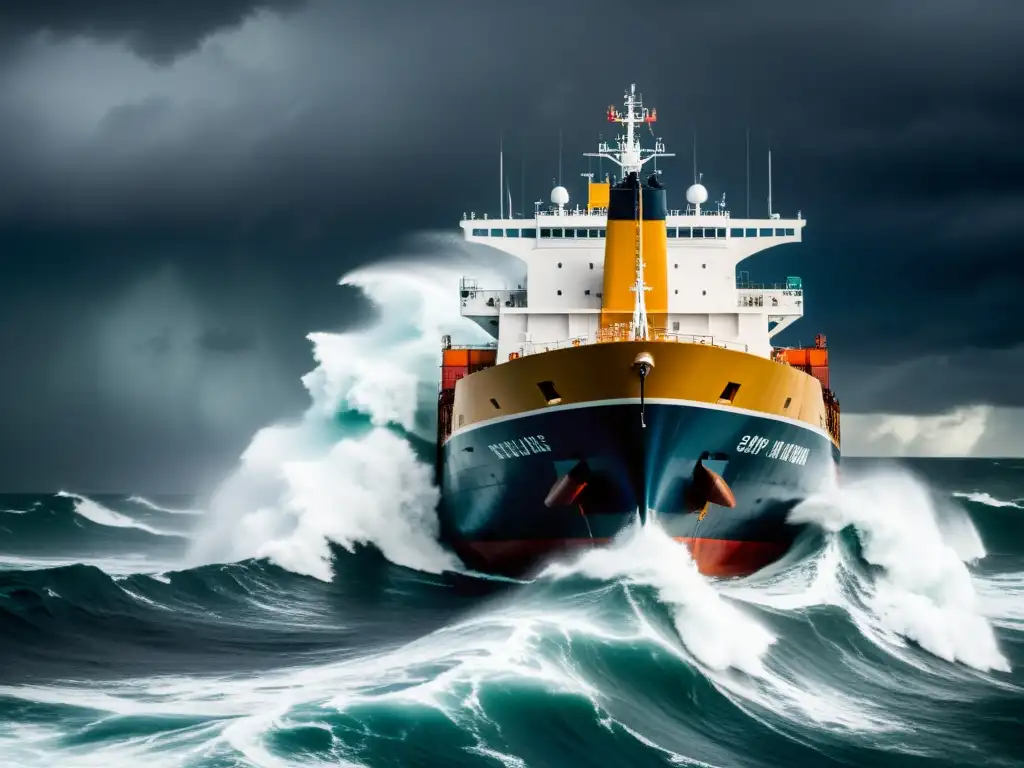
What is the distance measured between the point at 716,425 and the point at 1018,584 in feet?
58.2

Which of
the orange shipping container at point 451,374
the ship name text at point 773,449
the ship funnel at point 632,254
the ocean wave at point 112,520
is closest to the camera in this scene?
the ship name text at point 773,449

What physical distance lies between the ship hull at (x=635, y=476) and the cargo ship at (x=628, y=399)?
42 mm

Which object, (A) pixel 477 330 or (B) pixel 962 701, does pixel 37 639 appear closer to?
(B) pixel 962 701

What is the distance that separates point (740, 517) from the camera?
26.6 metres

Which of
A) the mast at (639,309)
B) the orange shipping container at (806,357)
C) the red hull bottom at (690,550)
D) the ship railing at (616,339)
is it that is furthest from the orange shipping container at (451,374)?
the orange shipping container at (806,357)

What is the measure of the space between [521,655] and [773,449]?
10.8 metres

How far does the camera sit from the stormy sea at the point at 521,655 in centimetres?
1502

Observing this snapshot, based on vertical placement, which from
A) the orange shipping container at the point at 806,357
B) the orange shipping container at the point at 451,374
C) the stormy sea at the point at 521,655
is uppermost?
the orange shipping container at the point at 806,357

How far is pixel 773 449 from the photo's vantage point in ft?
87.6

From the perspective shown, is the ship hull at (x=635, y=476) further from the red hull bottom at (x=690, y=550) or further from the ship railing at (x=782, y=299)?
the ship railing at (x=782, y=299)

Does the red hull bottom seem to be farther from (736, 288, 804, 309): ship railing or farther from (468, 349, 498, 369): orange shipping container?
(736, 288, 804, 309): ship railing

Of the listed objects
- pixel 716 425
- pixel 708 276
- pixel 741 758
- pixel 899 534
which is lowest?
pixel 741 758

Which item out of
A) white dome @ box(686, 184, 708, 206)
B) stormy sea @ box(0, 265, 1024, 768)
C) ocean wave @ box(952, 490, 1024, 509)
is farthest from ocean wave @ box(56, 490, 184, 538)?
ocean wave @ box(952, 490, 1024, 509)

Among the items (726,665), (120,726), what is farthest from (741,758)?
(120,726)
